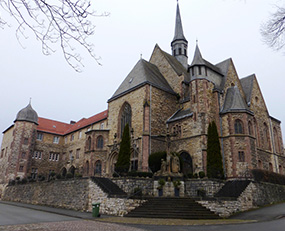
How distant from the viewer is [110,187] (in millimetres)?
17297

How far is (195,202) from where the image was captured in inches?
609

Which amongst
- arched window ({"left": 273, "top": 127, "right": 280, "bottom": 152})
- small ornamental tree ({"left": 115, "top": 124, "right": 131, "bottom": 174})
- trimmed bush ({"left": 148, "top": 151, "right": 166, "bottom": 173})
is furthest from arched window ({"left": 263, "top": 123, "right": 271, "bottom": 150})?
small ornamental tree ({"left": 115, "top": 124, "right": 131, "bottom": 174})

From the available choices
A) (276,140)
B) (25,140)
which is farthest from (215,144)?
(25,140)

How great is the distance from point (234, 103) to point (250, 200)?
35.4ft

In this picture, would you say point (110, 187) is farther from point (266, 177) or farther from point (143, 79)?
point (143, 79)

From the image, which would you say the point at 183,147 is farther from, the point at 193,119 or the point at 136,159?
the point at 136,159

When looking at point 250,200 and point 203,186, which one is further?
point 203,186

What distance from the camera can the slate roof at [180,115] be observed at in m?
25.9

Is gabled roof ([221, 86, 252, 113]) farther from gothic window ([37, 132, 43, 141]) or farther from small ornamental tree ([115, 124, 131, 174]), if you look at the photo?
gothic window ([37, 132, 43, 141])

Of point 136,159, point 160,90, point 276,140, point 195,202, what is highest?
point 160,90

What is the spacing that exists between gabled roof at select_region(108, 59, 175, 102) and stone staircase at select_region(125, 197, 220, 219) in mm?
14746

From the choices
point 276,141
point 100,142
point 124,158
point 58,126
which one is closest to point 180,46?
point 276,141

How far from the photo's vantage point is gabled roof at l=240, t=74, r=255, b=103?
95.0ft

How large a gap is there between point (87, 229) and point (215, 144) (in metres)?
14.9
